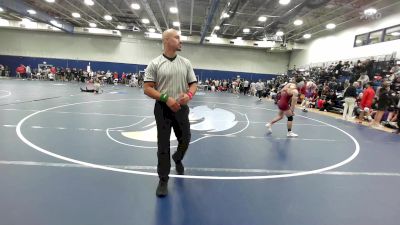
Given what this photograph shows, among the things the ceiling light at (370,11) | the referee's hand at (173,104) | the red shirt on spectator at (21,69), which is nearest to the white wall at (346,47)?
the ceiling light at (370,11)

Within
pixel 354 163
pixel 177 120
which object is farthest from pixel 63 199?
pixel 354 163

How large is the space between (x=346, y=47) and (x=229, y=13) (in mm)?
9853

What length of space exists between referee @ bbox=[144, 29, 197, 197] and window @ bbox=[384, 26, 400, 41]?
18.2 meters

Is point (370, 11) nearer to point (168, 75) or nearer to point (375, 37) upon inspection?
point (375, 37)

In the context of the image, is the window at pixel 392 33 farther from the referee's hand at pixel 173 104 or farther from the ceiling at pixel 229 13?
the referee's hand at pixel 173 104

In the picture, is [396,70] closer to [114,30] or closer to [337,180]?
[337,180]

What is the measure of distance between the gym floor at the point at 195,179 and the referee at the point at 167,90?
1.62 ft

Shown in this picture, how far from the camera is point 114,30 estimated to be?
1127 inches

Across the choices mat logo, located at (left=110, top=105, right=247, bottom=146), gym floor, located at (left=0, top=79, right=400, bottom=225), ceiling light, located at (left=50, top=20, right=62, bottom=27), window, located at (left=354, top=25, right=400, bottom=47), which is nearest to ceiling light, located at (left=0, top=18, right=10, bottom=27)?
ceiling light, located at (left=50, top=20, right=62, bottom=27)

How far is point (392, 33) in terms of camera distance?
54.6 ft

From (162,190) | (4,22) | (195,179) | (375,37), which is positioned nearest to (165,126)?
(162,190)

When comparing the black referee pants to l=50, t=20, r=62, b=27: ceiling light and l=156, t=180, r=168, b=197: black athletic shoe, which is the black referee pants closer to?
l=156, t=180, r=168, b=197: black athletic shoe

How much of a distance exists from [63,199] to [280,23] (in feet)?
69.8

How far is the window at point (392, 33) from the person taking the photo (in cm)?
1623
